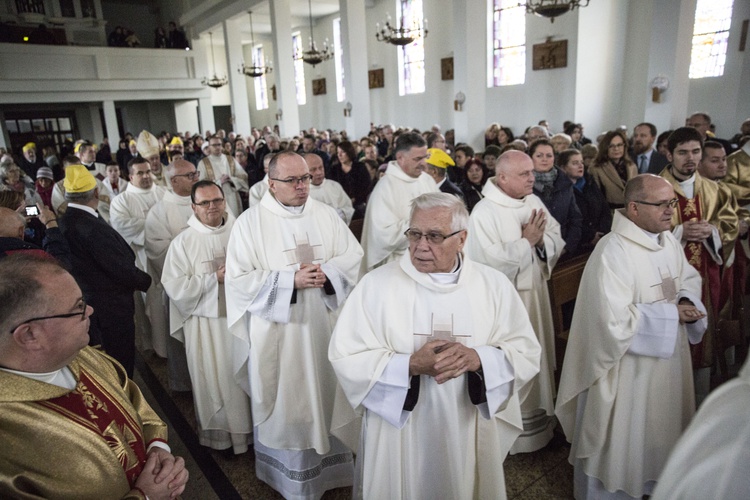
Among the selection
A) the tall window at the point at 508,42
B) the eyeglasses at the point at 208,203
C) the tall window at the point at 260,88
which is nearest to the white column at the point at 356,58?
the tall window at the point at 508,42

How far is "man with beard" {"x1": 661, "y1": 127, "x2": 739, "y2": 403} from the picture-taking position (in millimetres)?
3914

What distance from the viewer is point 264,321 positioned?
10.8 feet

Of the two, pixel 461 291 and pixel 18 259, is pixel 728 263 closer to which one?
pixel 461 291

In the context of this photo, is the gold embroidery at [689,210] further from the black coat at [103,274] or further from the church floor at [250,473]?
the black coat at [103,274]

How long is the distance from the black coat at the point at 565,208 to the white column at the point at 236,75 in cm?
1661

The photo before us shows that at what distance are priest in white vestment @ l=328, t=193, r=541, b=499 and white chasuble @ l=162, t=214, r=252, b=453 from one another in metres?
1.73

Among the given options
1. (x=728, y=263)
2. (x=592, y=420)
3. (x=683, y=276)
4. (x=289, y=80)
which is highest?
(x=289, y=80)

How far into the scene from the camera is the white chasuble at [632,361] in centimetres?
277

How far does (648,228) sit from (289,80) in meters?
14.3

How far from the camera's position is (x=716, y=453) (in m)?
0.94

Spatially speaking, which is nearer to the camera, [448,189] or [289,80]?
[448,189]

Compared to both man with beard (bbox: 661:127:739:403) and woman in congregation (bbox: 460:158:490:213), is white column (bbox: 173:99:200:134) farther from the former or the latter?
man with beard (bbox: 661:127:739:403)

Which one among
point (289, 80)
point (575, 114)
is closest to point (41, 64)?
point (289, 80)

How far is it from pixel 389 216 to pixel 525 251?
5.42 feet
